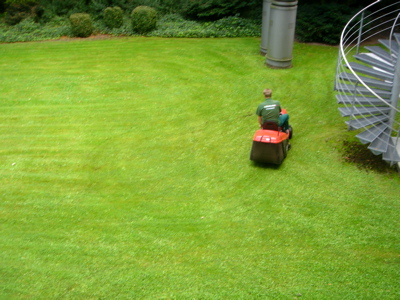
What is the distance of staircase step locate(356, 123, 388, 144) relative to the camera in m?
9.11

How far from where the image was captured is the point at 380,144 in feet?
29.9

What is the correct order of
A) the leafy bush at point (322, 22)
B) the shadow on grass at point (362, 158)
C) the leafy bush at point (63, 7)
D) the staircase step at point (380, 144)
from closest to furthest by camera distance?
1. the staircase step at point (380, 144)
2. the shadow on grass at point (362, 158)
3. the leafy bush at point (322, 22)
4. the leafy bush at point (63, 7)

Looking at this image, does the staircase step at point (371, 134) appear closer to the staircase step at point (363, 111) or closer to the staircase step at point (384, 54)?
the staircase step at point (363, 111)

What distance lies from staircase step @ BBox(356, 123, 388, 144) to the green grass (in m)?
0.66

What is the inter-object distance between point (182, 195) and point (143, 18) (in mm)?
12442

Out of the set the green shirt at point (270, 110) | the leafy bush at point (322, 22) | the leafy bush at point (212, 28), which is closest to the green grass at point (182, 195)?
the green shirt at point (270, 110)

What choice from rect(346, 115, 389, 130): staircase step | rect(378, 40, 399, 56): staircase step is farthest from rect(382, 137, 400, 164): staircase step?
rect(378, 40, 399, 56): staircase step

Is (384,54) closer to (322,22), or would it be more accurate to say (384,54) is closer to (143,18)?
(322,22)

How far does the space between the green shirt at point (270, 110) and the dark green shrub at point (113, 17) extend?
1241 cm

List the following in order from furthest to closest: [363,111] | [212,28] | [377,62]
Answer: [212,28] < [377,62] < [363,111]

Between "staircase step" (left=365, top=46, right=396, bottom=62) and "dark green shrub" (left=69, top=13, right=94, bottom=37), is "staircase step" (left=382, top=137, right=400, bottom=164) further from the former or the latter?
"dark green shrub" (left=69, top=13, right=94, bottom=37)

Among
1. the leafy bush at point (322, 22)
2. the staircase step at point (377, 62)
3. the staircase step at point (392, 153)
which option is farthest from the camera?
the leafy bush at point (322, 22)

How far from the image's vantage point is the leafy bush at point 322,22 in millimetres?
16766

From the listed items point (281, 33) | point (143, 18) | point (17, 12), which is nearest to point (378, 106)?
point (281, 33)
